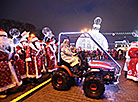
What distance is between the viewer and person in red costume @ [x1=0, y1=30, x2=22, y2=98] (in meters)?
2.79

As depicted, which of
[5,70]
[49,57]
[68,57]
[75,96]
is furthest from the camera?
[49,57]

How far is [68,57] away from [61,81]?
1.01 m

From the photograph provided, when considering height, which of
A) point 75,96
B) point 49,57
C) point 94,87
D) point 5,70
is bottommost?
point 75,96

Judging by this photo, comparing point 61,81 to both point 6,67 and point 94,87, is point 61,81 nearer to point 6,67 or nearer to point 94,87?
point 94,87

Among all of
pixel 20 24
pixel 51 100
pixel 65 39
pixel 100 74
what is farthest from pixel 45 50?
pixel 20 24

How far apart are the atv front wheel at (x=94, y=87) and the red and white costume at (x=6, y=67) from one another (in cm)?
260

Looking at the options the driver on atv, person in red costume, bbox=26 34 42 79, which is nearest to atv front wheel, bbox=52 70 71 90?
the driver on atv

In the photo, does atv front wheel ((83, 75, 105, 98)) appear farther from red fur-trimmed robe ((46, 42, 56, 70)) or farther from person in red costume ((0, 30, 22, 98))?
red fur-trimmed robe ((46, 42, 56, 70))

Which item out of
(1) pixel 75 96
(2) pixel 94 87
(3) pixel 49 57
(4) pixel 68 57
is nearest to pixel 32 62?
(3) pixel 49 57

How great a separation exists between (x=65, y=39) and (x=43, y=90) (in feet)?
7.47

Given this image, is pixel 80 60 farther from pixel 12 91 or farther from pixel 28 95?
pixel 12 91

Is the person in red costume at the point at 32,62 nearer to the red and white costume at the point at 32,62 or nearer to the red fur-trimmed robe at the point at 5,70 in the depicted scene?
the red and white costume at the point at 32,62

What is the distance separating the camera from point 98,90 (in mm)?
2848

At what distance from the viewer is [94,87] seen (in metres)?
2.96
